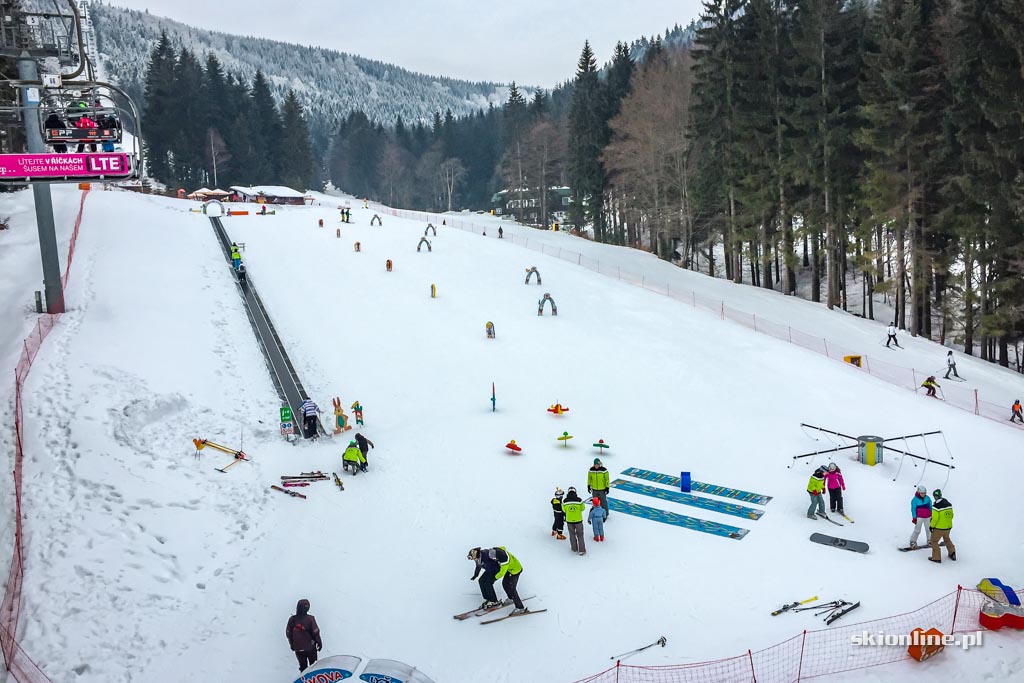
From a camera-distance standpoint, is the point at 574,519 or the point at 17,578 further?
the point at 574,519

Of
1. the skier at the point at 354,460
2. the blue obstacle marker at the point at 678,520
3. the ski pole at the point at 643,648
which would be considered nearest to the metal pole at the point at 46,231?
the skier at the point at 354,460

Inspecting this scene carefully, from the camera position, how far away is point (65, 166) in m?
14.5

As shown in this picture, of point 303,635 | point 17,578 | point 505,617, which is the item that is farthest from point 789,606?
point 17,578

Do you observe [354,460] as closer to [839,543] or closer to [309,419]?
[309,419]

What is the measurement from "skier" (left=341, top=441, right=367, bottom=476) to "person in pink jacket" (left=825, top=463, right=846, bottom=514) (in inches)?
420

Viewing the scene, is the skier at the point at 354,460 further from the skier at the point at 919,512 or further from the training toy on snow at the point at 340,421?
the skier at the point at 919,512

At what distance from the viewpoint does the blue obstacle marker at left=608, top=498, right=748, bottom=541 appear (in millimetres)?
14445

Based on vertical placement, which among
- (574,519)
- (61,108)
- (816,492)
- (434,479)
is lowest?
(434,479)

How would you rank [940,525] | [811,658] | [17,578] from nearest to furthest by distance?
[811,658] → [17,578] → [940,525]

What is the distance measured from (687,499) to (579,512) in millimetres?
4120

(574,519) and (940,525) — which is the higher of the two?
(574,519)

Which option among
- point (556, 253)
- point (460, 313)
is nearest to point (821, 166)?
point (556, 253)

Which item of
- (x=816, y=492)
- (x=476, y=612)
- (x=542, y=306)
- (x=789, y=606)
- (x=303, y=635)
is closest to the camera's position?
(x=303, y=635)

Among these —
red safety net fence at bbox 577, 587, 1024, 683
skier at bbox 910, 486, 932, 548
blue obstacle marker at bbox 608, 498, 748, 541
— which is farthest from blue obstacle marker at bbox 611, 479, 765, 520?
red safety net fence at bbox 577, 587, 1024, 683
